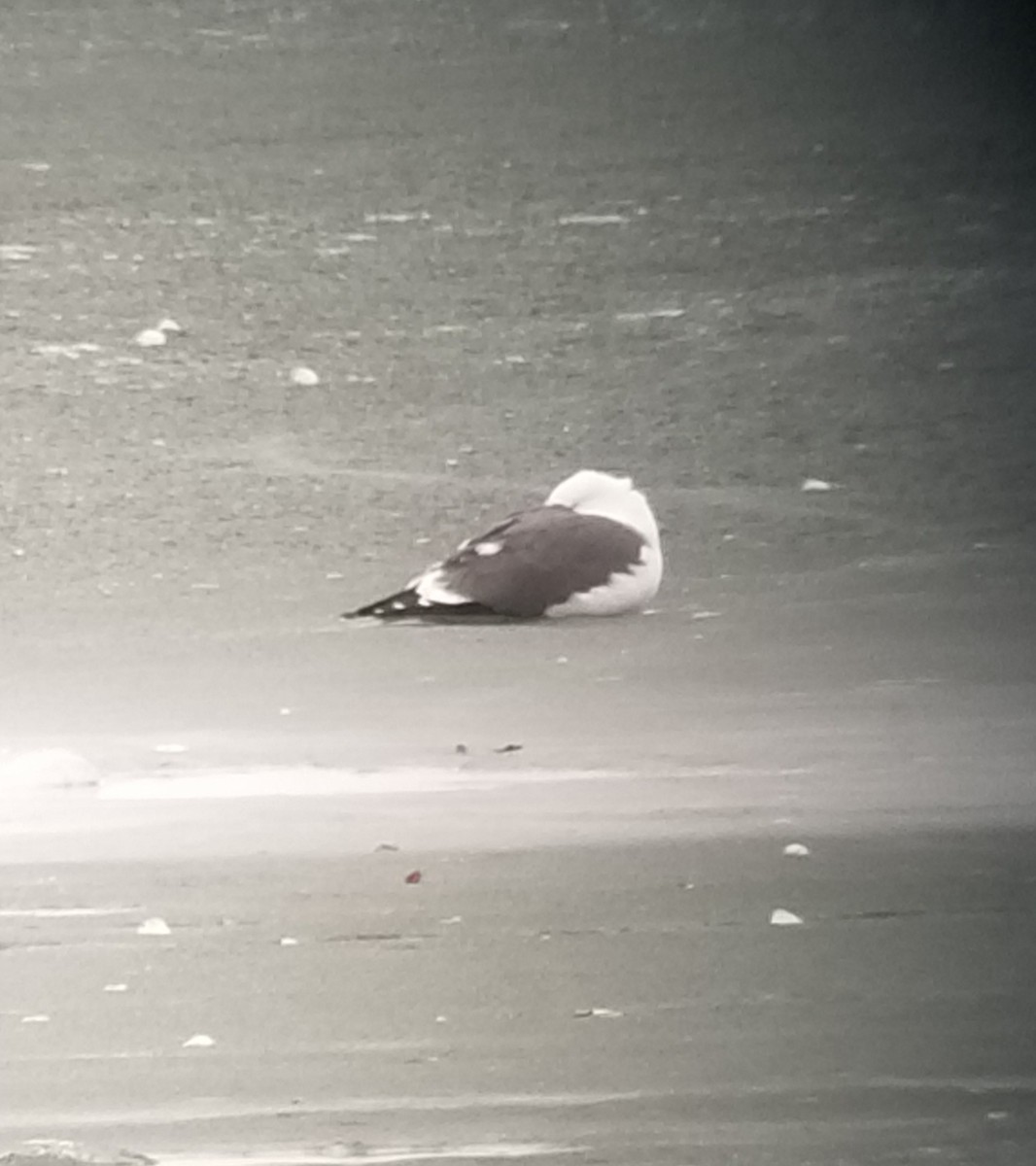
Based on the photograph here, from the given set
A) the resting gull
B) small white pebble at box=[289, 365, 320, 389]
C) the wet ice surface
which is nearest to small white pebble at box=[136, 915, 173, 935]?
the wet ice surface

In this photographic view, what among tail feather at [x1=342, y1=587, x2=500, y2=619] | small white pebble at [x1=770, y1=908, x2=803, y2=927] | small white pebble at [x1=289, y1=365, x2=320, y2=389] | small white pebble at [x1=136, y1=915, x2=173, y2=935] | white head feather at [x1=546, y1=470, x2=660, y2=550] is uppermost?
small white pebble at [x1=289, y1=365, x2=320, y2=389]

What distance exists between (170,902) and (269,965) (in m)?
0.10

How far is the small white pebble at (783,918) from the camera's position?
134cm

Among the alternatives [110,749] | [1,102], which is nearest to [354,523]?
[110,749]

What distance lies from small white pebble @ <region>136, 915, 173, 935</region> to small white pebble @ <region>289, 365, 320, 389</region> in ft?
1.58

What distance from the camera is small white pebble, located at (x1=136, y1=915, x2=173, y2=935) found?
129 cm

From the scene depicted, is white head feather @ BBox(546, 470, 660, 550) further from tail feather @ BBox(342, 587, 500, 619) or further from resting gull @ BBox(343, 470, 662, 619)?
tail feather @ BBox(342, 587, 500, 619)

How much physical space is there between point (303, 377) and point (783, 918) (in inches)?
25.3

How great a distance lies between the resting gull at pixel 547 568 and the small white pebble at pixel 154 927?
306 mm

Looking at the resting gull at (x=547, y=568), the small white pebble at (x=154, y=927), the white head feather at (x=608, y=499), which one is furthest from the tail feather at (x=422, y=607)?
the small white pebble at (x=154, y=927)

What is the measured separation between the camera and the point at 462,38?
4.57 feet

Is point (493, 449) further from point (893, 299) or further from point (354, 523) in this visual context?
point (893, 299)

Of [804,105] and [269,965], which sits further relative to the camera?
[804,105]

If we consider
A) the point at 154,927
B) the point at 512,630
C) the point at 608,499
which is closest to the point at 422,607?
the point at 512,630
